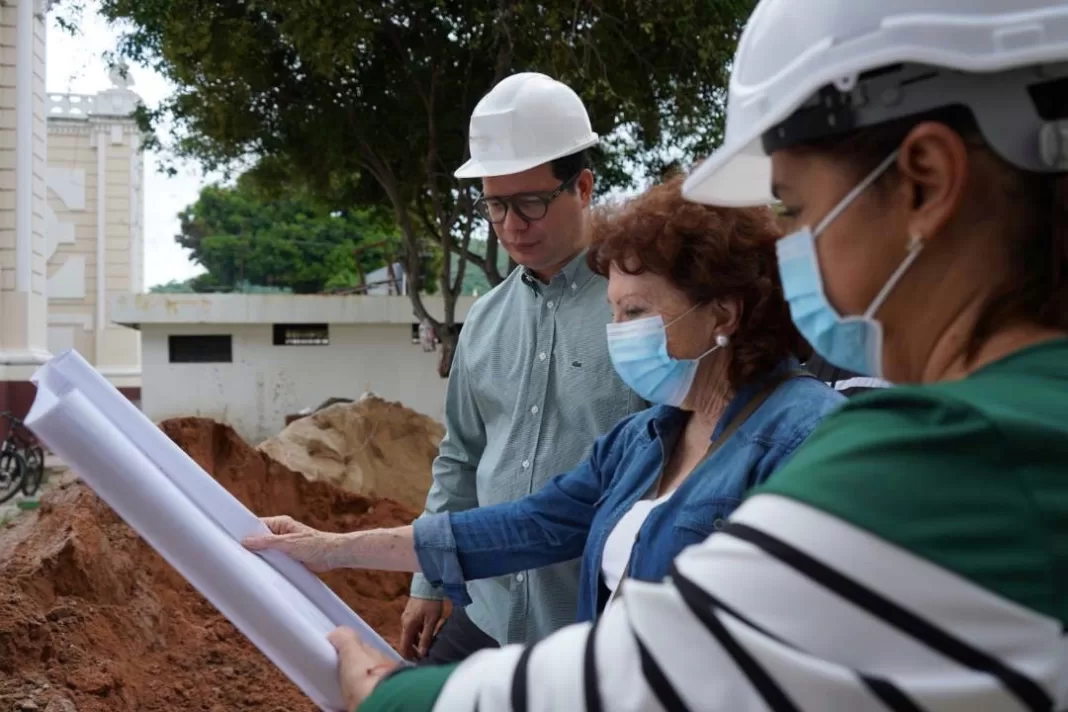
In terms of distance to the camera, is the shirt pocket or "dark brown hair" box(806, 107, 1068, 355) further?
the shirt pocket

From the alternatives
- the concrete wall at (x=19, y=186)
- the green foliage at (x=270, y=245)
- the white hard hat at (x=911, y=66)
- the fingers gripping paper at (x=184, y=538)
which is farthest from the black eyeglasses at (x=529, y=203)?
the green foliage at (x=270, y=245)

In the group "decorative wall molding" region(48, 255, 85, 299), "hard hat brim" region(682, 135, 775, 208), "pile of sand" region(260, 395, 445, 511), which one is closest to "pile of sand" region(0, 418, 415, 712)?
"pile of sand" region(260, 395, 445, 511)

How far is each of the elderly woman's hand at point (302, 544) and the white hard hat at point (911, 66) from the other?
1.27 metres

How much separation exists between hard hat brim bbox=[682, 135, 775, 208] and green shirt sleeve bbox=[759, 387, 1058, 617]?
Result: 0.56 m

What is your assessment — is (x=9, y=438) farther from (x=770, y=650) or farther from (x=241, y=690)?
(x=770, y=650)

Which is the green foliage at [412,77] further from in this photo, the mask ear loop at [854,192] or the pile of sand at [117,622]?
the mask ear loop at [854,192]

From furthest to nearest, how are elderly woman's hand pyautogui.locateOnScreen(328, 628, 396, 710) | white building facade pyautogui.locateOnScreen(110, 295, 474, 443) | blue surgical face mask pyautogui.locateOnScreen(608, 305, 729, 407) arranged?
white building facade pyautogui.locateOnScreen(110, 295, 474, 443) < blue surgical face mask pyautogui.locateOnScreen(608, 305, 729, 407) < elderly woman's hand pyautogui.locateOnScreen(328, 628, 396, 710)

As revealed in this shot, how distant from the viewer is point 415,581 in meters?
3.06

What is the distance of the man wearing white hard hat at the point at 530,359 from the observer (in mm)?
2805

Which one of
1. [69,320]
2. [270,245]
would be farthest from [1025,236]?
[270,245]

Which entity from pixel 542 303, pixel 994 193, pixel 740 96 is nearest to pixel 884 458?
A: pixel 994 193

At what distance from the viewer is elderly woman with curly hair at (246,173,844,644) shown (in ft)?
6.31

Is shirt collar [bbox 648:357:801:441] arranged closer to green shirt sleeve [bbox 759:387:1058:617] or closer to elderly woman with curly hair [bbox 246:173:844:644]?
elderly woman with curly hair [bbox 246:173:844:644]

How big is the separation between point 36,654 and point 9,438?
27.1 feet
